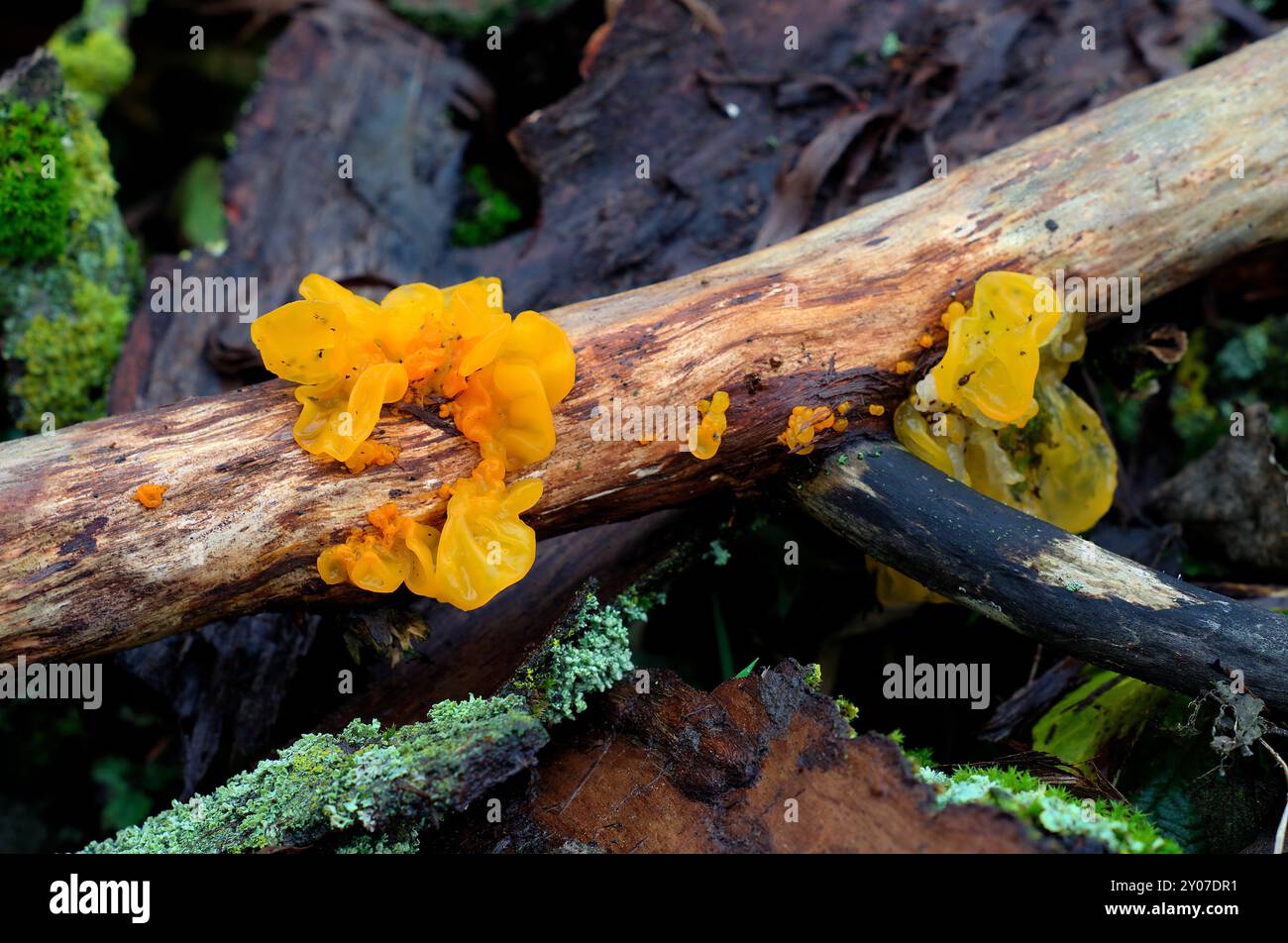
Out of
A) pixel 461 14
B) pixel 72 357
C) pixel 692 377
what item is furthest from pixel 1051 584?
A: pixel 461 14

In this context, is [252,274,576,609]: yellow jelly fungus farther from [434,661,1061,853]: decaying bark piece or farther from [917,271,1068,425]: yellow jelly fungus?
[917,271,1068,425]: yellow jelly fungus

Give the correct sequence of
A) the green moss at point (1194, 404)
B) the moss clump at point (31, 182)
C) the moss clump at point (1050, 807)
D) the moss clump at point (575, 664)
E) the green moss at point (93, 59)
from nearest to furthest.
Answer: the moss clump at point (1050, 807) → the moss clump at point (575, 664) → the moss clump at point (31, 182) → the green moss at point (1194, 404) → the green moss at point (93, 59)

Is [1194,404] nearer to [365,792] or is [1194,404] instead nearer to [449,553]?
[449,553]

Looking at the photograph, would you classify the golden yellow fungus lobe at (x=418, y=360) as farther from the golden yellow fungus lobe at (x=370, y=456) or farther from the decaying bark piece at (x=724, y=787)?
the decaying bark piece at (x=724, y=787)

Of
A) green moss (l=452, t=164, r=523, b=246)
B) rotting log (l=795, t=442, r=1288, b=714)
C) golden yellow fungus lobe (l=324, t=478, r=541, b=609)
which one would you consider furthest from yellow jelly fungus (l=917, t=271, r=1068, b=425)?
green moss (l=452, t=164, r=523, b=246)

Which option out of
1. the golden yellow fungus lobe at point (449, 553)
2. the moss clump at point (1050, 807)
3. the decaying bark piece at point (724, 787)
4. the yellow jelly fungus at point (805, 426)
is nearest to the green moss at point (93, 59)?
the golden yellow fungus lobe at point (449, 553)
